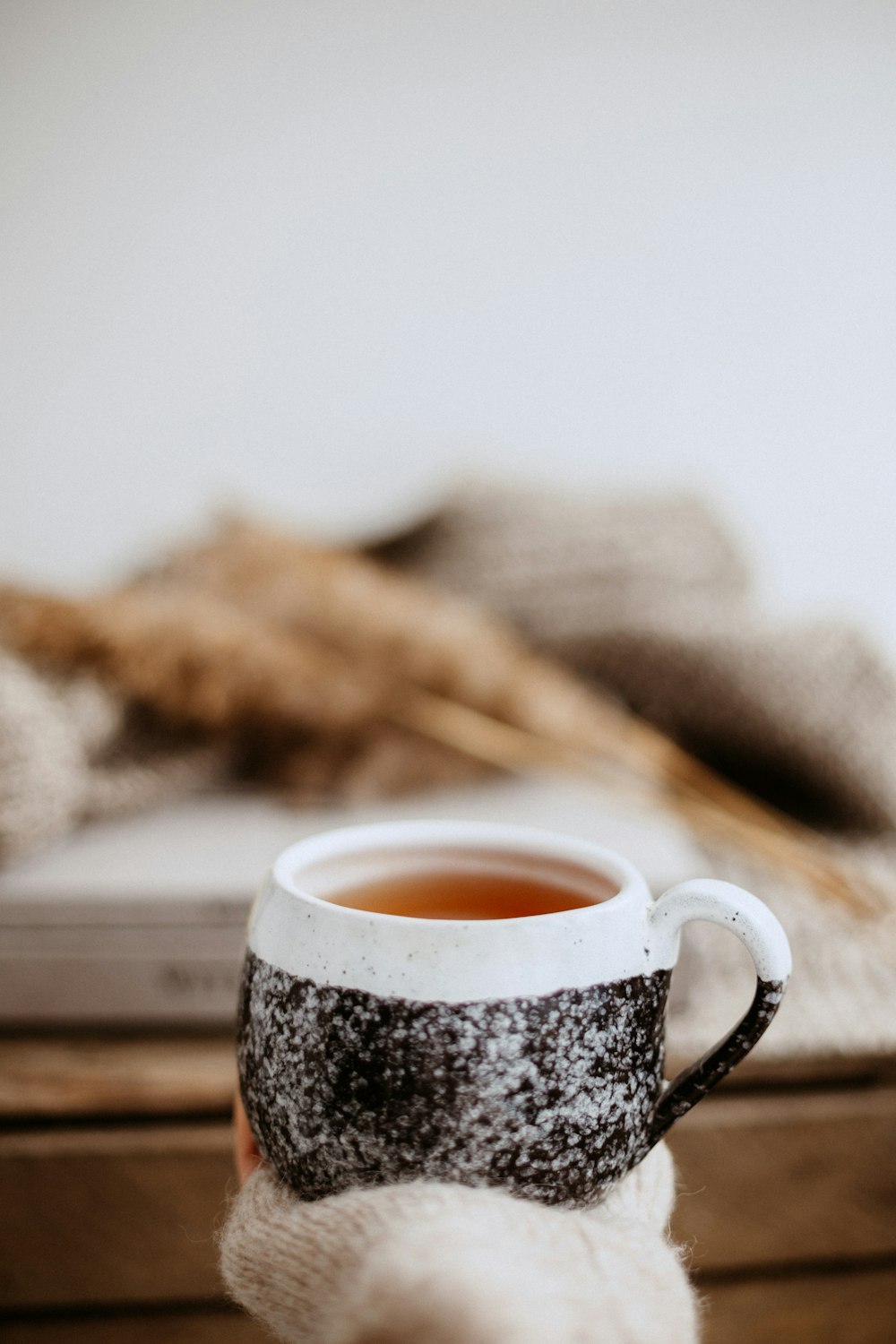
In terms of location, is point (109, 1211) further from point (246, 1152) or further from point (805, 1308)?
point (805, 1308)

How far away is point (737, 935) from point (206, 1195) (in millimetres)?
289

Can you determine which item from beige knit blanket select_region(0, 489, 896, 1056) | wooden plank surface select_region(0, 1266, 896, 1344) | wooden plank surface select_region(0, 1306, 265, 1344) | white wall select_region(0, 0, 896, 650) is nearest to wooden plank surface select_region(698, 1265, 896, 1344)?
wooden plank surface select_region(0, 1266, 896, 1344)

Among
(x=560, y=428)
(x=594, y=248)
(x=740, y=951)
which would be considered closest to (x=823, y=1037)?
(x=740, y=951)

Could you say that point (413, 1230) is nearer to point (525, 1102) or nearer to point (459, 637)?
point (525, 1102)

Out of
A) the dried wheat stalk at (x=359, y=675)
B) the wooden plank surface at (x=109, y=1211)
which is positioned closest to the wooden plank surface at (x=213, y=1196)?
the wooden plank surface at (x=109, y=1211)

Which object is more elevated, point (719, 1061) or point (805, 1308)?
point (719, 1061)

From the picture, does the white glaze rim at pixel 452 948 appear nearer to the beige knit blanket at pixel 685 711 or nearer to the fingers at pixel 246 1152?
the fingers at pixel 246 1152

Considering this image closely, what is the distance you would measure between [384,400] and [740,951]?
3.06 ft

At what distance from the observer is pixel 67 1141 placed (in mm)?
389

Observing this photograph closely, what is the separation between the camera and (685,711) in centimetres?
67

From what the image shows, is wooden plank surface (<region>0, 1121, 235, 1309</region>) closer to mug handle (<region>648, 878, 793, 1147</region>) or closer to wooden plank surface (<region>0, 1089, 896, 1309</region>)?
wooden plank surface (<region>0, 1089, 896, 1309</region>)

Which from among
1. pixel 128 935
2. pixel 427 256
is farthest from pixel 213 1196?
pixel 427 256

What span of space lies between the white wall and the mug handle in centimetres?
102

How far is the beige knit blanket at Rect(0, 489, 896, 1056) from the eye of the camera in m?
0.44
